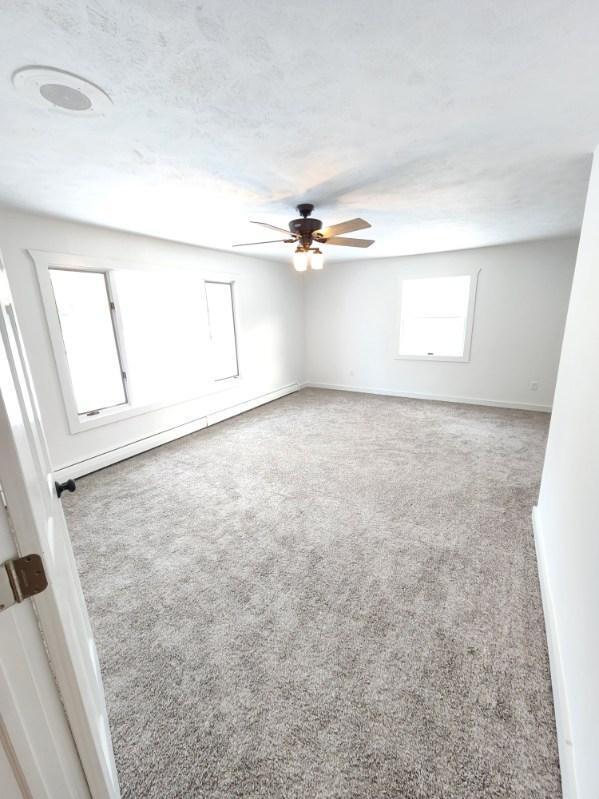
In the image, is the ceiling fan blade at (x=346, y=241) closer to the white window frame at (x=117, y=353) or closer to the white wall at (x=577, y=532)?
the white wall at (x=577, y=532)

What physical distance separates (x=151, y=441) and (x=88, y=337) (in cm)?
130

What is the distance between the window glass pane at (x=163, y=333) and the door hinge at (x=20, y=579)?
3.33 m

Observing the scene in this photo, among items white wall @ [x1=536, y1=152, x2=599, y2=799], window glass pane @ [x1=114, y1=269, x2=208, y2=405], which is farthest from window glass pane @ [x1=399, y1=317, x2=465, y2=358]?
white wall @ [x1=536, y1=152, x2=599, y2=799]

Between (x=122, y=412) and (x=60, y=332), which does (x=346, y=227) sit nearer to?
(x=60, y=332)

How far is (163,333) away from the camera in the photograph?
3.88m

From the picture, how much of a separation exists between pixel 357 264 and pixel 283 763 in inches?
231

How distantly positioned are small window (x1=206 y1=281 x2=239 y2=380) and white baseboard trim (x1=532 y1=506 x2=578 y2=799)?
4.04 m

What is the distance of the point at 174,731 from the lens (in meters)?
1.26

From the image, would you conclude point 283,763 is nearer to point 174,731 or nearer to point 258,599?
point 174,731

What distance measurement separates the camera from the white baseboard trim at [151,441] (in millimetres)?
3193

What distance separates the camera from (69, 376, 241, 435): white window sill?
3.21m

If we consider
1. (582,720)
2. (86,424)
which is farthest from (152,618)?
(86,424)

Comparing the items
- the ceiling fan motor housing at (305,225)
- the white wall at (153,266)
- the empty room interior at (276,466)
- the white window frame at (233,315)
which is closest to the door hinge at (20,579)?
the empty room interior at (276,466)

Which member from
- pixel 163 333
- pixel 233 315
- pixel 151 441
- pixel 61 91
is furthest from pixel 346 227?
pixel 151 441
